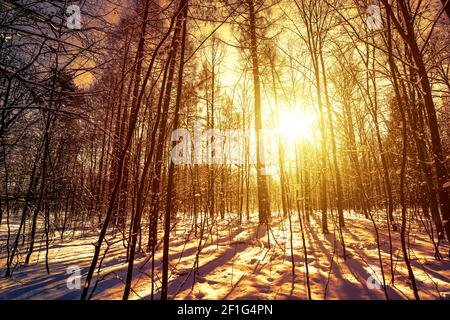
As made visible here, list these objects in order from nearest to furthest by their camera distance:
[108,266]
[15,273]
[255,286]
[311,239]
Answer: [255,286] → [15,273] → [108,266] → [311,239]

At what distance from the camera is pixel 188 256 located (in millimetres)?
4609

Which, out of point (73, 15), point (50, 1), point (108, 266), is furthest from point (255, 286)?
point (50, 1)

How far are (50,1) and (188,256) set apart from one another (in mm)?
4599

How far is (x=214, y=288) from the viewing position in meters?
2.94

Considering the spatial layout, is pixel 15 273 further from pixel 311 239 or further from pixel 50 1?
pixel 311 239

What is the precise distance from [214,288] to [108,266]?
2.34 meters

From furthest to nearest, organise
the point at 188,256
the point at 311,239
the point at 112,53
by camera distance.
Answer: the point at 311,239
the point at 188,256
the point at 112,53

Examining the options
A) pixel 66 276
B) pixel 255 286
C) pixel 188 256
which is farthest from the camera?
pixel 188 256

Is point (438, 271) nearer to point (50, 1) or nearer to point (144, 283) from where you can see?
point (144, 283)
